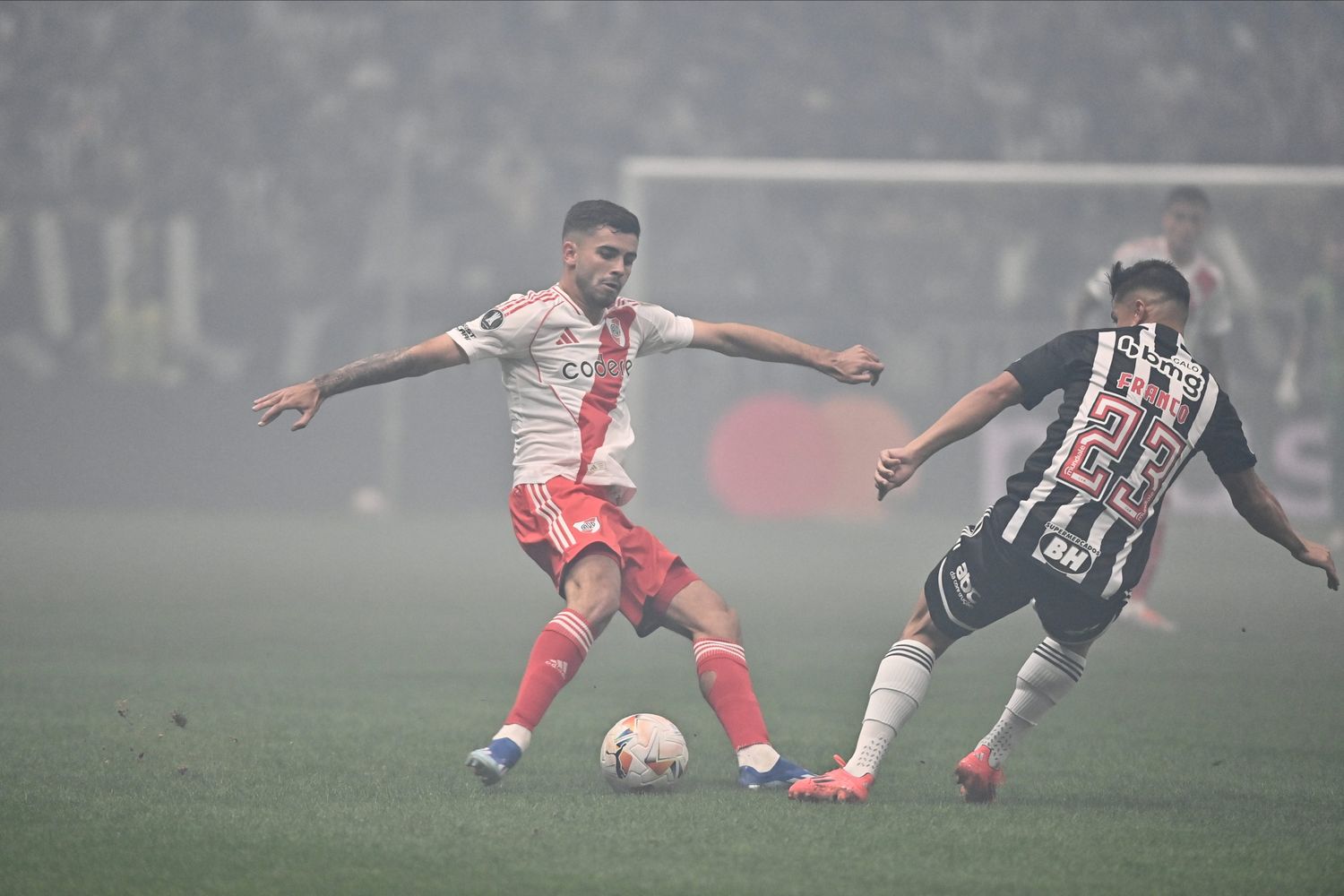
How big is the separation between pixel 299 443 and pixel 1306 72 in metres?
13.2

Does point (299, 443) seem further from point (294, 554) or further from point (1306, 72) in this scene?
point (1306, 72)

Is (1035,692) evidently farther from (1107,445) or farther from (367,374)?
(367,374)

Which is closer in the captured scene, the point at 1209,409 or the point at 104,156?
the point at 1209,409

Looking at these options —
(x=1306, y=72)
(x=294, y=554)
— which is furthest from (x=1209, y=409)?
(x=1306, y=72)

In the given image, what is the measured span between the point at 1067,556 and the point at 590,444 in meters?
1.47

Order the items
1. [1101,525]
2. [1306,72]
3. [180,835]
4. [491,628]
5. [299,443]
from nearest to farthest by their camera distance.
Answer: [180,835]
[1101,525]
[491,628]
[299,443]
[1306,72]

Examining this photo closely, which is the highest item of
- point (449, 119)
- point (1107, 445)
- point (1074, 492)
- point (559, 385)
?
point (449, 119)

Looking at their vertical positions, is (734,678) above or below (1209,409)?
below

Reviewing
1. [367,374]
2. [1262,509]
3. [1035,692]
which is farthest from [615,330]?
[1262,509]

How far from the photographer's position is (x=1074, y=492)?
4.51 metres

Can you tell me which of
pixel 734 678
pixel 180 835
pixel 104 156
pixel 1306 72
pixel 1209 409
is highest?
pixel 1306 72

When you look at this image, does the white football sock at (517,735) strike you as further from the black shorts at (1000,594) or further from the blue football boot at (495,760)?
the black shorts at (1000,594)

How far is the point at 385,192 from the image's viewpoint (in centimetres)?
2239

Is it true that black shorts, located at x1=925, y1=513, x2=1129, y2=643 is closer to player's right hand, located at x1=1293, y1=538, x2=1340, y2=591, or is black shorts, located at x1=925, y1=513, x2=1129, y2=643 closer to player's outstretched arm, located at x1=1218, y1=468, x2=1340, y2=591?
player's outstretched arm, located at x1=1218, y1=468, x2=1340, y2=591
